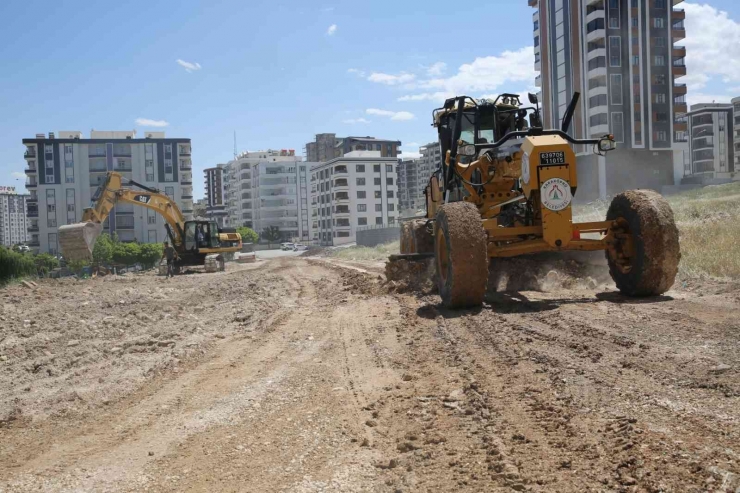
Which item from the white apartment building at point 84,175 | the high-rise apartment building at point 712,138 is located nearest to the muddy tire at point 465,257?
the white apartment building at point 84,175

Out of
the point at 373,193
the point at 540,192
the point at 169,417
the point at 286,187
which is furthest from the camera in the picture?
the point at 286,187

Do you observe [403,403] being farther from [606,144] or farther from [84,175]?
[84,175]

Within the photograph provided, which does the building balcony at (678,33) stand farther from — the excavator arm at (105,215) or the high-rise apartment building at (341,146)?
the high-rise apartment building at (341,146)

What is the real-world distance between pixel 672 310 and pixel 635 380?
10.2ft

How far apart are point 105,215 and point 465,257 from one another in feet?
79.3

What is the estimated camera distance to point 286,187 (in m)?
130

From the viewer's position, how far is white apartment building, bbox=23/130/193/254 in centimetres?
9500

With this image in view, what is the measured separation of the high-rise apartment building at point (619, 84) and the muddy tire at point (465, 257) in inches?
2217

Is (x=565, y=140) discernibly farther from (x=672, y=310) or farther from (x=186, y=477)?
(x=186, y=477)

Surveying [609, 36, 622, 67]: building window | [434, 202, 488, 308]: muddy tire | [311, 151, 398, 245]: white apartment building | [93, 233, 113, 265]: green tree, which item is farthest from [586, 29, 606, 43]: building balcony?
[434, 202, 488, 308]: muddy tire

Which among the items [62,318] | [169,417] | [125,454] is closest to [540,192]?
[169,417]

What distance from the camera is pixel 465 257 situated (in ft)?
26.6

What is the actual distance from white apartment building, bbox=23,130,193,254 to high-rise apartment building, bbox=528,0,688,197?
59.2 m

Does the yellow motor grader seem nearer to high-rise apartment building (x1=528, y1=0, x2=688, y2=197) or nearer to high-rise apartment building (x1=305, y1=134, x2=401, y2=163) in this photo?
high-rise apartment building (x1=528, y1=0, x2=688, y2=197)
